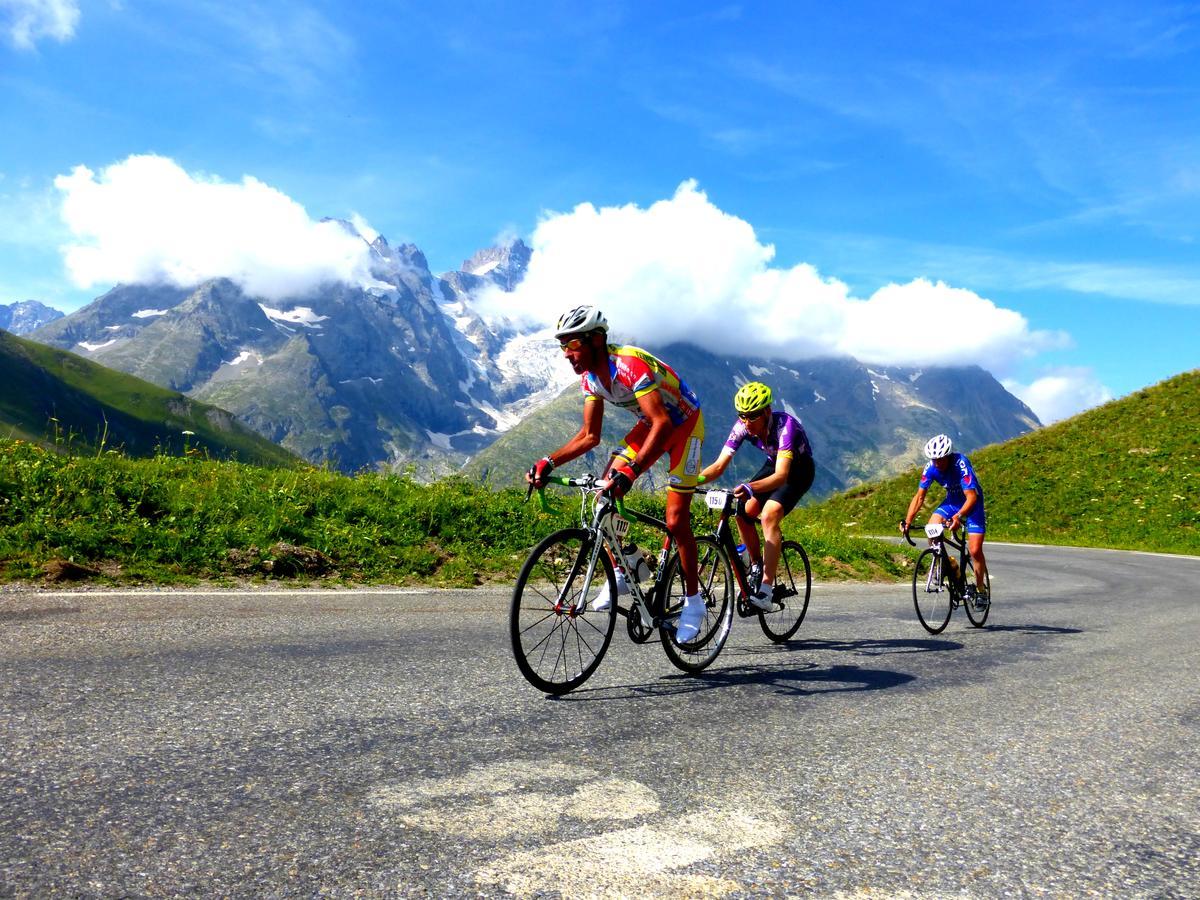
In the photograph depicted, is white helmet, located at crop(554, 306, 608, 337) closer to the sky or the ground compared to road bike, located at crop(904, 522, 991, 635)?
closer to the sky

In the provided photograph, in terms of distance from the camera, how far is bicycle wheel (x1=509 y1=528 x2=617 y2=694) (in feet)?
18.3

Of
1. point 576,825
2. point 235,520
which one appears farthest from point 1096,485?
point 576,825

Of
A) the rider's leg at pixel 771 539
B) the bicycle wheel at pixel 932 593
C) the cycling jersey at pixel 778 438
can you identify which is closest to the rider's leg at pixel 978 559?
the bicycle wheel at pixel 932 593

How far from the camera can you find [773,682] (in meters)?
6.46

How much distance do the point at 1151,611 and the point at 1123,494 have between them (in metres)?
31.7

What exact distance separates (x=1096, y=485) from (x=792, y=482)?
40190 millimetres

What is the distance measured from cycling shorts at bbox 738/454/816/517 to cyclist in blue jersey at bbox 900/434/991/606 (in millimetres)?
2580

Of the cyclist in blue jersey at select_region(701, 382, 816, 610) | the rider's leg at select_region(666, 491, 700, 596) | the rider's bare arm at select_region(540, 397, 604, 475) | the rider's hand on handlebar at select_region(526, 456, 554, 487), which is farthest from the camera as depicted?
the cyclist in blue jersey at select_region(701, 382, 816, 610)

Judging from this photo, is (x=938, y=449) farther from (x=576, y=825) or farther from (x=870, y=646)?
(x=576, y=825)

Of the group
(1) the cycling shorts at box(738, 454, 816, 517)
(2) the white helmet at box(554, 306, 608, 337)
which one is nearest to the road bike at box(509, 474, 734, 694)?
(2) the white helmet at box(554, 306, 608, 337)

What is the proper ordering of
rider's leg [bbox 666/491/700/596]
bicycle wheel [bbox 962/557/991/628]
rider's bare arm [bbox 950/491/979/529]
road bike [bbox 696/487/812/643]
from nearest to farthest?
rider's leg [bbox 666/491/700/596] → road bike [bbox 696/487/812/643] → bicycle wheel [bbox 962/557/991/628] → rider's bare arm [bbox 950/491/979/529]

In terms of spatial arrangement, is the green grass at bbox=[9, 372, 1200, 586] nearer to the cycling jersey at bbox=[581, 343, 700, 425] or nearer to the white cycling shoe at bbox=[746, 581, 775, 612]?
the cycling jersey at bbox=[581, 343, 700, 425]

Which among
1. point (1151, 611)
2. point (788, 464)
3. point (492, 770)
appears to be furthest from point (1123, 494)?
point (492, 770)

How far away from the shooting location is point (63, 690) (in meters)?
4.86
